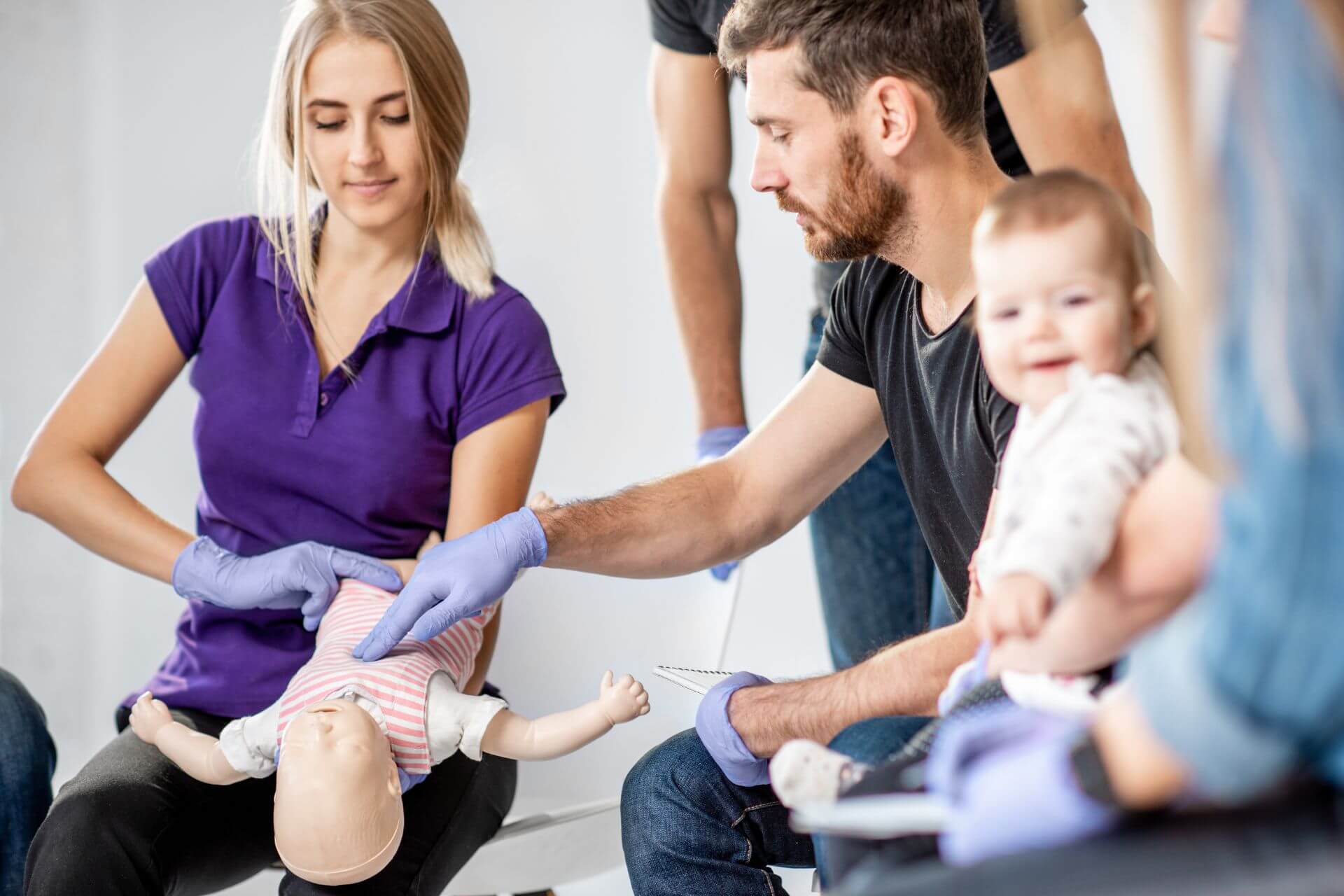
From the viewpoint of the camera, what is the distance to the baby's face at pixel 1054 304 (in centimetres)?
87

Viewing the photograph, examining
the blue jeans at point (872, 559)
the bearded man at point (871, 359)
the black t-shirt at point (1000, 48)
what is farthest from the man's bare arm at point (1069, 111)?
the blue jeans at point (872, 559)

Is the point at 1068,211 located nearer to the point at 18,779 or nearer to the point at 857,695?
the point at 857,695

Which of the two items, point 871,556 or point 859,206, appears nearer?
point 859,206

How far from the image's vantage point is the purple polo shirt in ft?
5.84

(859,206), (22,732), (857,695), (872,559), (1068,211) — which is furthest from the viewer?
(872,559)

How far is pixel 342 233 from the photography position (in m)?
1.90

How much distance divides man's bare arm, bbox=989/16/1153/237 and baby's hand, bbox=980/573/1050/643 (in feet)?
3.24

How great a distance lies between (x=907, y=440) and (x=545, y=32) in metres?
1.89

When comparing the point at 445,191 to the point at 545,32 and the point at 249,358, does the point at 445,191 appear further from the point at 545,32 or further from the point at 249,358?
the point at 545,32

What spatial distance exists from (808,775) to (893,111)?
0.71 metres

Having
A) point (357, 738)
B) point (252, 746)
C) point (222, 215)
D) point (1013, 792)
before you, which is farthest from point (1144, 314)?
point (222, 215)

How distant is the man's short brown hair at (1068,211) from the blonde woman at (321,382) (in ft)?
3.30

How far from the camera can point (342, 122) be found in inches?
70.0

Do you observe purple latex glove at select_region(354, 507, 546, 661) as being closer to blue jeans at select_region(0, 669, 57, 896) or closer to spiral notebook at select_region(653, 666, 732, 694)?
spiral notebook at select_region(653, 666, 732, 694)
